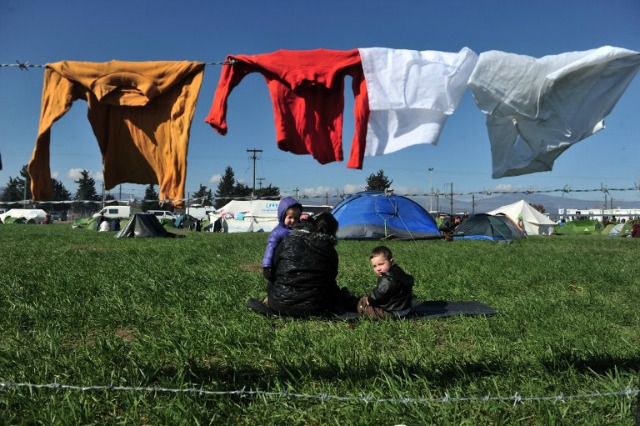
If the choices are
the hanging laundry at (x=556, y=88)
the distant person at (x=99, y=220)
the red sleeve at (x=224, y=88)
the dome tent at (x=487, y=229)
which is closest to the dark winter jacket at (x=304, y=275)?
the red sleeve at (x=224, y=88)

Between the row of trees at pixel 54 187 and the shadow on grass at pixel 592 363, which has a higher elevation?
the row of trees at pixel 54 187

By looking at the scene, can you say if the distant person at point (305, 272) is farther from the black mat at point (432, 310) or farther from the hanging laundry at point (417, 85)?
the hanging laundry at point (417, 85)

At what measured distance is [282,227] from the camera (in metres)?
4.62

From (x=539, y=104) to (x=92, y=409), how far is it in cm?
308

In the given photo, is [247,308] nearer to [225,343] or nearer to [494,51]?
[225,343]

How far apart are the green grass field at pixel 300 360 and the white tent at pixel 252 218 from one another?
19.4 m

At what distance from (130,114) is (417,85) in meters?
1.93

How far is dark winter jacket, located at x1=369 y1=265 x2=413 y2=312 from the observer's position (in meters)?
4.10

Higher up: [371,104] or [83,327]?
[371,104]

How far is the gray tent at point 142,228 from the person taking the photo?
15.3 metres

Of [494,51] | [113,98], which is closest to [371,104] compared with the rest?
[494,51]

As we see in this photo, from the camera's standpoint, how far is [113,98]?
10.3 feet

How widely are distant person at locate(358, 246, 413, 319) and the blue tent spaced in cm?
964

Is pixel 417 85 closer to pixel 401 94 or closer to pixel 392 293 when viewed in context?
pixel 401 94
